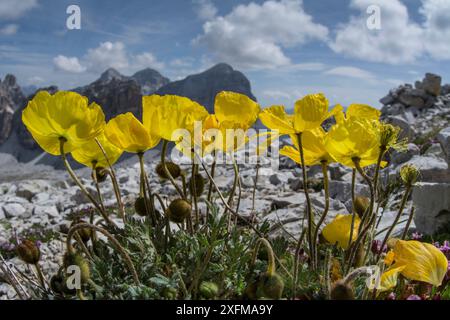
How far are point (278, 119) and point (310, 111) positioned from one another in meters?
0.13

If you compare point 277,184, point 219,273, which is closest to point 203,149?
point 219,273

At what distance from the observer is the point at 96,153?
6.72 feet

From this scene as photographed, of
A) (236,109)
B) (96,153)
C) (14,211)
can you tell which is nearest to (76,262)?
(96,153)

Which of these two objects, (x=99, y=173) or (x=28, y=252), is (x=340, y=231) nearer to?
(x=99, y=173)

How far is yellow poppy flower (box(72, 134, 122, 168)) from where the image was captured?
201 cm

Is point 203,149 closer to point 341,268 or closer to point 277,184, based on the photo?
point 341,268

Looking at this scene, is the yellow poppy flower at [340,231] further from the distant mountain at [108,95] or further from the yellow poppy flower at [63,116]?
the distant mountain at [108,95]

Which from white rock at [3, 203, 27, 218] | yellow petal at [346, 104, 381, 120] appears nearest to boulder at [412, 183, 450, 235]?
yellow petal at [346, 104, 381, 120]

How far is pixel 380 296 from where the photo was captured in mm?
1735

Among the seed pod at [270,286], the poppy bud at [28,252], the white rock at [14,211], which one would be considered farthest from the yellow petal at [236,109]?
the white rock at [14,211]

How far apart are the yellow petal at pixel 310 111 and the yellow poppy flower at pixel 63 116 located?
28.3 inches

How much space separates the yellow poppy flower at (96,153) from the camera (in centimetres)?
201

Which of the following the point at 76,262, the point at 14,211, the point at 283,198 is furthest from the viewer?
the point at 14,211
